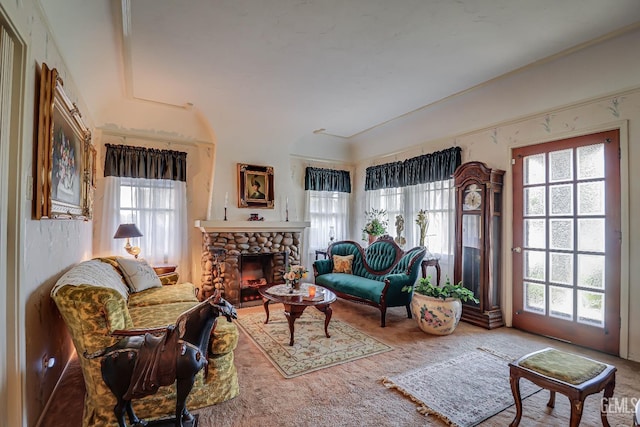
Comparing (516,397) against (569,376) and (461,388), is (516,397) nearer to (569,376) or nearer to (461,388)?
(569,376)

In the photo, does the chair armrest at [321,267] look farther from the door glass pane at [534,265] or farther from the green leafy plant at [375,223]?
the door glass pane at [534,265]

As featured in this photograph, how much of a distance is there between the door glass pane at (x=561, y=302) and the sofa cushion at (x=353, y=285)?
5.99 ft

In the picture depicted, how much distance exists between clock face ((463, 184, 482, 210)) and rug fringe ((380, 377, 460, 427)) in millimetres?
2482

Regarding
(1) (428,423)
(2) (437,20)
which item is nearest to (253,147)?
(2) (437,20)

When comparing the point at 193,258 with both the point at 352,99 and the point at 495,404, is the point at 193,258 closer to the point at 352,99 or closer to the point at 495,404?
the point at 352,99

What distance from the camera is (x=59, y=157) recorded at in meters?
2.21

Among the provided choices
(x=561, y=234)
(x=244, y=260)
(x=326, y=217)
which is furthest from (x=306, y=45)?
(x=326, y=217)

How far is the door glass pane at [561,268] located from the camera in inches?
127

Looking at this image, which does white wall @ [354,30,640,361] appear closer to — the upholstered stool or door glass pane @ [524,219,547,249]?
door glass pane @ [524,219,547,249]

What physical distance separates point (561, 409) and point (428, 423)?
3.14 feet

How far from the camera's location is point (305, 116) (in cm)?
471

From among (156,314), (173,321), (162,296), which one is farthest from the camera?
(162,296)

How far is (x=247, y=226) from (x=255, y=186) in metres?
0.72

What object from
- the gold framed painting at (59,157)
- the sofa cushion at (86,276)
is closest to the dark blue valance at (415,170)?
the sofa cushion at (86,276)
